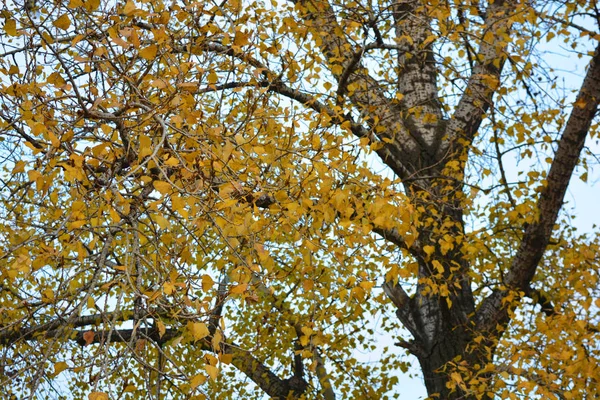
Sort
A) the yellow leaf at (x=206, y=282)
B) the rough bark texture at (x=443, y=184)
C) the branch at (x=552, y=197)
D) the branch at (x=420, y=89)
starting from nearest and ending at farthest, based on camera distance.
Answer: the yellow leaf at (x=206, y=282) → the branch at (x=552, y=197) → the rough bark texture at (x=443, y=184) → the branch at (x=420, y=89)

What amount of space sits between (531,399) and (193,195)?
4392 mm

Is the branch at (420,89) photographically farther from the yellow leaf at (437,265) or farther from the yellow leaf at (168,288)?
the yellow leaf at (168,288)

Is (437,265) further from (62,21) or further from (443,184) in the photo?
(62,21)

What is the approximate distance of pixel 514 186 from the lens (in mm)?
7410

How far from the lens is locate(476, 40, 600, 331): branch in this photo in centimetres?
667

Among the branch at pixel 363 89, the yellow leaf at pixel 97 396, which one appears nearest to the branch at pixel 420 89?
the branch at pixel 363 89

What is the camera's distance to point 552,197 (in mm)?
6949

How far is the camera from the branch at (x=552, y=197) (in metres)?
6.67

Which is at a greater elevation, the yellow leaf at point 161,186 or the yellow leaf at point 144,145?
the yellow leaf at point 144,145

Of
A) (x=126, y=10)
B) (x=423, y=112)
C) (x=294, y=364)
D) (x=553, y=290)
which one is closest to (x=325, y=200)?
(x=126, y=10)

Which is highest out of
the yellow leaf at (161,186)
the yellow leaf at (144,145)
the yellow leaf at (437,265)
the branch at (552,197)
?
the branch at (552,197)

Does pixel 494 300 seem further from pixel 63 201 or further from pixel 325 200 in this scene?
pixel 63 201

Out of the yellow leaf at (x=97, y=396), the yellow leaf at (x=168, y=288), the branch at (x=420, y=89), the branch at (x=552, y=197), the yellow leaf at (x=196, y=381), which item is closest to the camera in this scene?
the yellow leaf at (x=97, y=396)

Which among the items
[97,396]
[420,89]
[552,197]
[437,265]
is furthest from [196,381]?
[420,89]
